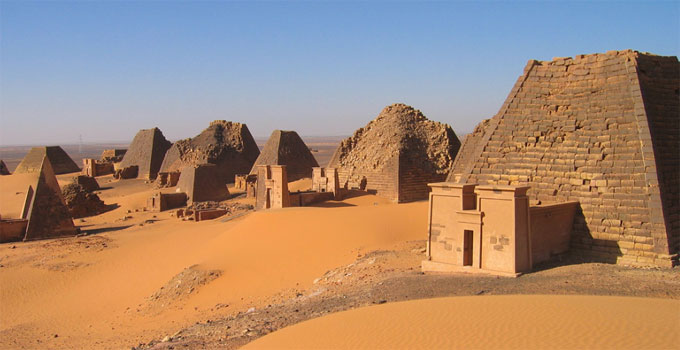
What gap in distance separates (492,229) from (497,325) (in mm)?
3173

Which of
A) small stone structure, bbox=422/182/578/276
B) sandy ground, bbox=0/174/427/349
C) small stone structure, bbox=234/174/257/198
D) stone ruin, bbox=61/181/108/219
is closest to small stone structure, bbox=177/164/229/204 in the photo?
small stone structure, bbox=234/174/257/198

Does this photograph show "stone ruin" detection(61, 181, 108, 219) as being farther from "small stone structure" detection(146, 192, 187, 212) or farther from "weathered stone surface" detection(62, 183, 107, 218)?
"small stone structure" detection(146, 192, 187, 212)

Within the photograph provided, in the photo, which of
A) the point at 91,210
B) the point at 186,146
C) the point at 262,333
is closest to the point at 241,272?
the point at 262,333

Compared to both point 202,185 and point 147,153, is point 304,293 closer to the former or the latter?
point 202,185

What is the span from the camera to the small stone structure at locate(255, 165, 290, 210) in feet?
67.2

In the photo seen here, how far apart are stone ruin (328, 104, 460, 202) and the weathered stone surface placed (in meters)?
11.3

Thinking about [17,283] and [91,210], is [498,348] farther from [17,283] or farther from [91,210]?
[91,210]

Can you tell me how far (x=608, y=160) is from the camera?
34.4 feet

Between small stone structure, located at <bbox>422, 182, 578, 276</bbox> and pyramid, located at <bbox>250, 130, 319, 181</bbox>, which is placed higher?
pyramid, located at <bbox>250, 130, 319, 181</bbox>

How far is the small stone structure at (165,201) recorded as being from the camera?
84.3ft

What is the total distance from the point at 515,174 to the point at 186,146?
96.2ft

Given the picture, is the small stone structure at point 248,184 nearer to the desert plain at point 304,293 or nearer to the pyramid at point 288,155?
the pyramid at point 288,155

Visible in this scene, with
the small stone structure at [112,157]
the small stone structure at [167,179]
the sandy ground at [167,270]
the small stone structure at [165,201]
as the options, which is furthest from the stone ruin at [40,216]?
the small stone structure at [112,157]

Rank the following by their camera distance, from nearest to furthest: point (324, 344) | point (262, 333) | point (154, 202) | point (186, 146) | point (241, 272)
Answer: point (324, 344) < point (262, 333) < point (241, 272) < point (154, 202) < point (186, 146)
